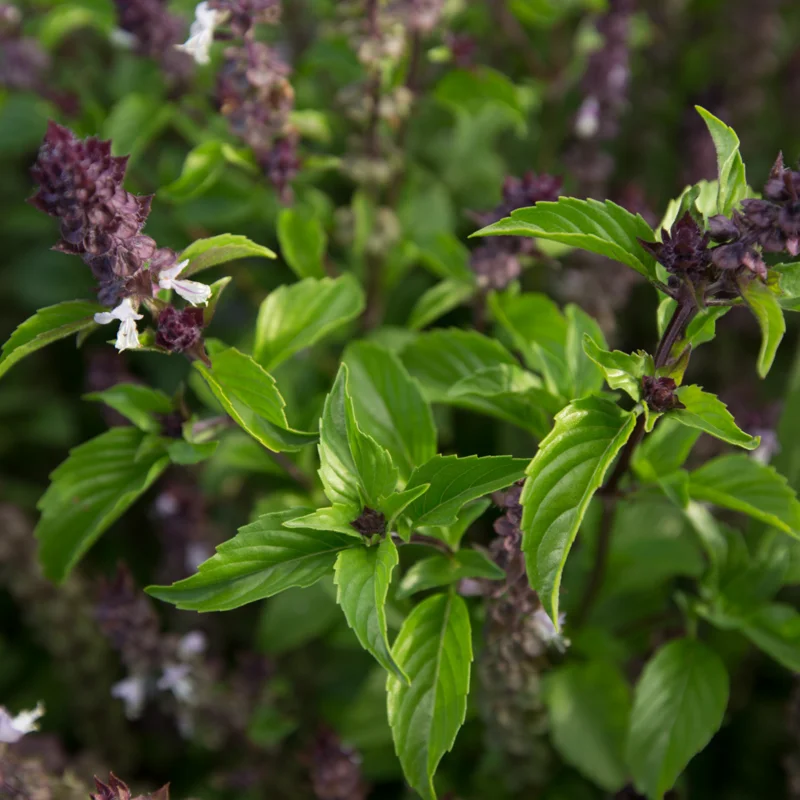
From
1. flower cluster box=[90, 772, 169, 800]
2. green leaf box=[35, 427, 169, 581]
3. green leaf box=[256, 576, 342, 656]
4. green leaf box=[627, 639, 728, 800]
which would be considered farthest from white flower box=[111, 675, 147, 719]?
green leaf box=[627, 639, 728, 800]

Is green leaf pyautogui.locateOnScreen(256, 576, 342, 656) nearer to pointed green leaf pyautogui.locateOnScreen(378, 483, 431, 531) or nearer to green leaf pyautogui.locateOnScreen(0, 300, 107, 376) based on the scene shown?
pointed green leaf pyautogui.locateOnScreen(378, 483, 431, 531)

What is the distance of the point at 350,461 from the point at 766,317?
0.61 metres

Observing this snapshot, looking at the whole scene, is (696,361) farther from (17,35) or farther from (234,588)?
(17,35)

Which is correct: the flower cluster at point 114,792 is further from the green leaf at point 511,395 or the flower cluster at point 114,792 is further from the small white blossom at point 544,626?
the green leaf at point 511,395

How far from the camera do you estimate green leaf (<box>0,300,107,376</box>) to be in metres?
1.12

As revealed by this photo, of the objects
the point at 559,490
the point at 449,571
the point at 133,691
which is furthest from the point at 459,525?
the point at 133,691

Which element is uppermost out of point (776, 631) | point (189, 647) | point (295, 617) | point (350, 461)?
point (350, 461)

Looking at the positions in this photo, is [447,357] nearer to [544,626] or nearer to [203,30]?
[544,626]

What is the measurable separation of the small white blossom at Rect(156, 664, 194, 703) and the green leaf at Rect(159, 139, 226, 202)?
3.40ft

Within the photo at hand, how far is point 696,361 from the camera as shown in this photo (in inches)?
106

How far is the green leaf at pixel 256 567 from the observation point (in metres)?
1.10

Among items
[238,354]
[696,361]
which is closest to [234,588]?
[238,354]

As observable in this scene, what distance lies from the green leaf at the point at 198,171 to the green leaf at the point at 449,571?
0.97m

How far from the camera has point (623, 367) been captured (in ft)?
3.73
